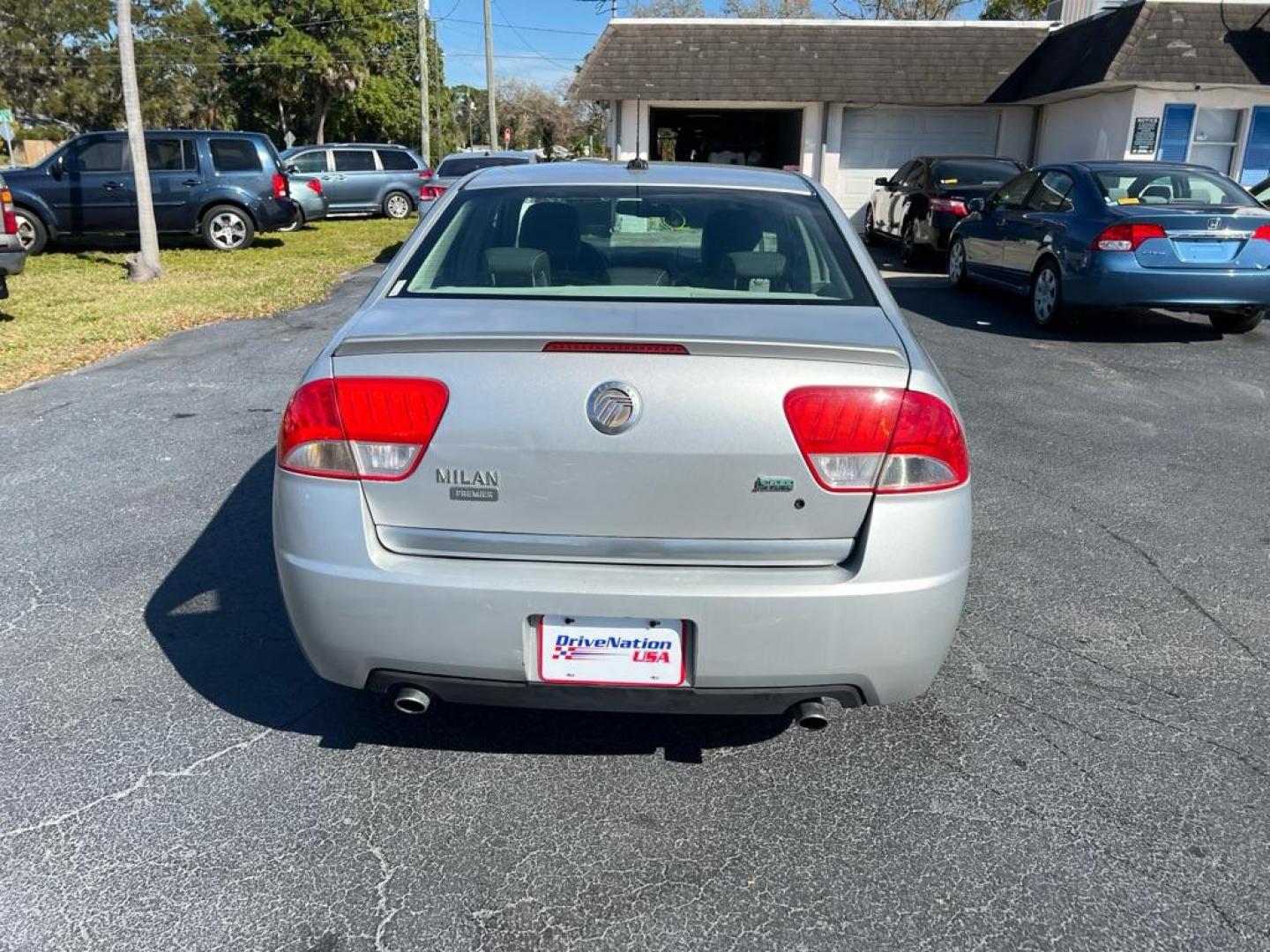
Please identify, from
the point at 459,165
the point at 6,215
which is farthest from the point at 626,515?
the point at 459,165

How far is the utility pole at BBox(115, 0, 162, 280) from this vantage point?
12859mm

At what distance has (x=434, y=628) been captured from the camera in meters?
2.39

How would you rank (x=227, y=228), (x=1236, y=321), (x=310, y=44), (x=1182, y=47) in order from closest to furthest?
(x=1236, y=321), (x=227, y=228), (x=1182, y=47), (x=310, y=44)

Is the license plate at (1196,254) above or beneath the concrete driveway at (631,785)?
above

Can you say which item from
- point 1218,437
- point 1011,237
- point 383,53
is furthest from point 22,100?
point 1218,437

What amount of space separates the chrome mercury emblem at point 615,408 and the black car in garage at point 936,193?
39.4ft

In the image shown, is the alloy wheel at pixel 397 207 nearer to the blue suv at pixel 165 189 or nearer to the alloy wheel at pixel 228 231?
the blue suv at pixel 165 189

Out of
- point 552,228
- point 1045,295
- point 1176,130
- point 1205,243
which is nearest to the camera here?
point 552,228

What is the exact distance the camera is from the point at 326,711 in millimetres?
3125

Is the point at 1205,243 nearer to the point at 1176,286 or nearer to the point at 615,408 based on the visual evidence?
the point at 1176,286

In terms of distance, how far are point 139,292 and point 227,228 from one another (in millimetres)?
4688

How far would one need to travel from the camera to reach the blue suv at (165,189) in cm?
1505

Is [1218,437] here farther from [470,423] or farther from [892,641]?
[470,423]

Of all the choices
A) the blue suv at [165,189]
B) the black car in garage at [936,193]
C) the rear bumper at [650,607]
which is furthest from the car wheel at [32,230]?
the rear bumper at [650,607]
